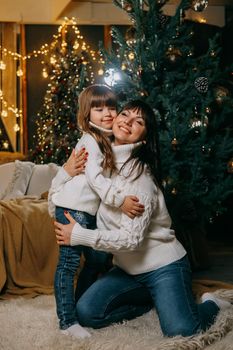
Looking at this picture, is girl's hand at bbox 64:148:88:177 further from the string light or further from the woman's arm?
the string light

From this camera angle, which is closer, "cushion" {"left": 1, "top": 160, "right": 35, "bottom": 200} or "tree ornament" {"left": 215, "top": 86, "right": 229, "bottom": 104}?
"tree ornament" {"left": 215, "top": 86, "right": 229, "bottom": 104}

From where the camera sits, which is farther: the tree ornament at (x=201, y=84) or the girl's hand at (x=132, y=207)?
the tree ornament at (x=201, y=84)

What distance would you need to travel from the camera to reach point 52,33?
8805 millimetres

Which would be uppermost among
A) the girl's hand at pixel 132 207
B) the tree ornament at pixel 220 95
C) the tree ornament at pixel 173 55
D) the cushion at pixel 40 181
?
the tree ornament at pixel 173 55

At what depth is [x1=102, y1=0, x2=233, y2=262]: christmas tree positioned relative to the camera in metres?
4.01

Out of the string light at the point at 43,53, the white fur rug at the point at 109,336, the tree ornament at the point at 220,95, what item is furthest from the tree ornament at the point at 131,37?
the string light at the point at 43,53

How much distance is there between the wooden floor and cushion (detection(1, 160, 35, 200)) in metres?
1.58

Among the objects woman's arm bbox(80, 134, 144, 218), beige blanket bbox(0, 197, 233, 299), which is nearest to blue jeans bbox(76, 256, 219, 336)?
woman's arm bbox(80, 134, 144, 218)

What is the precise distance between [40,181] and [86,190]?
2401 mm

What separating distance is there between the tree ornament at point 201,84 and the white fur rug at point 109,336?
1484 millimetres

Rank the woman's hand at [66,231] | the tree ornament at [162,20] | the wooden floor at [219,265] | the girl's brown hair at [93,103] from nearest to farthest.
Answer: the woman's hand at [66,231]
the girl's brown hair at [93,103]
the tree ornament at [162,20]
the wooden floor at [219,265]

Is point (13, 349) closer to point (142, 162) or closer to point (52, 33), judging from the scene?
point (142, 162)

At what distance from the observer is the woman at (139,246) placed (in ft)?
9.23

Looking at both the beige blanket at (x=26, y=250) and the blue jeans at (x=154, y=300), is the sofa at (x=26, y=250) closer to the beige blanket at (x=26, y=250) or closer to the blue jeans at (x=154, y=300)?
the beige blanket at (x=26, y=250)
